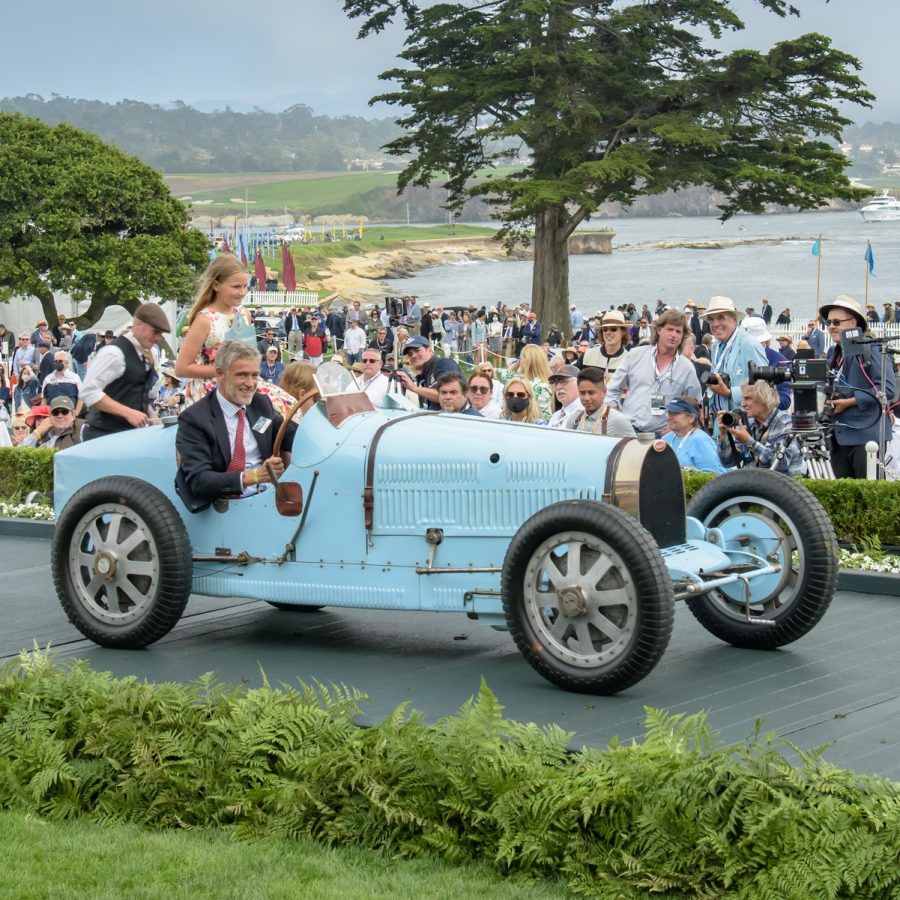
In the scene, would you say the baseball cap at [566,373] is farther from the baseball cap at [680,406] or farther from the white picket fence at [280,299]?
the white picket fence at [280,299]

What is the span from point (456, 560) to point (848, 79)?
133ft

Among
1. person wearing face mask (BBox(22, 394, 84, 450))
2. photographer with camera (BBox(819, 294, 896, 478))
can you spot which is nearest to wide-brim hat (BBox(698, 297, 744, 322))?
photographer with camera (BBox(819, 294, 896, 478))

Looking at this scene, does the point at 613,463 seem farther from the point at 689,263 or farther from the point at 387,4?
the point at 689,263

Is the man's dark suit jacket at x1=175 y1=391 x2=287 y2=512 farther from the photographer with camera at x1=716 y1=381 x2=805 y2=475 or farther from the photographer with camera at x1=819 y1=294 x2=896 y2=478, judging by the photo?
the photographer with camera at x1=819 y1=294 x2=896 y2=478

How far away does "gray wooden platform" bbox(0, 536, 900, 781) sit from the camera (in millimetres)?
5914

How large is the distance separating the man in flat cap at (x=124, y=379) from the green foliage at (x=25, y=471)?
16.2 feet

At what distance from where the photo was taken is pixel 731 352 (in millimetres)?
11352

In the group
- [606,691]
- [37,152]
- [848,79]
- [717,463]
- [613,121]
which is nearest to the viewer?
[606,691]

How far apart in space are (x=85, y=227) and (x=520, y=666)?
5126 cm

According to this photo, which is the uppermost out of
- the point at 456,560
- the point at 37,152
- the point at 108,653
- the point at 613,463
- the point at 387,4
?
the point at 387,4

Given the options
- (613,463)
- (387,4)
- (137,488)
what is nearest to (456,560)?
(613,463)

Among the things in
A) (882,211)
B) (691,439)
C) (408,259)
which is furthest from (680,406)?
(882,211)

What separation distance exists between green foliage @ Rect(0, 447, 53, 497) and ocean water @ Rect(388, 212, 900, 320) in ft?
237

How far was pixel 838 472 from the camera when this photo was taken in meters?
11.1
